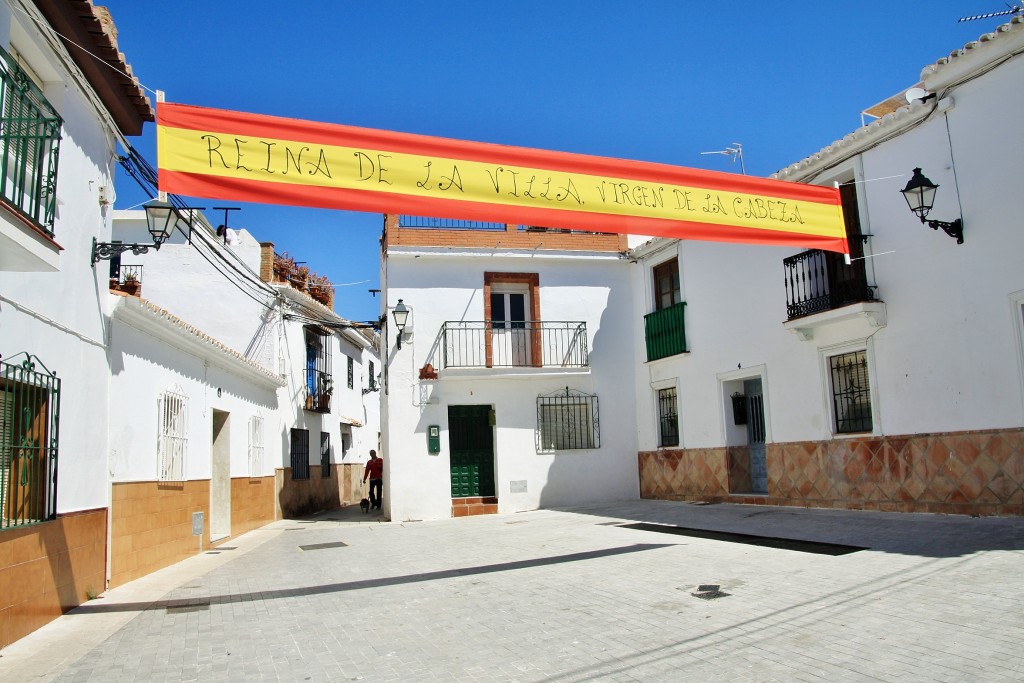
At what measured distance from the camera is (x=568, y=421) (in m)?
16.5

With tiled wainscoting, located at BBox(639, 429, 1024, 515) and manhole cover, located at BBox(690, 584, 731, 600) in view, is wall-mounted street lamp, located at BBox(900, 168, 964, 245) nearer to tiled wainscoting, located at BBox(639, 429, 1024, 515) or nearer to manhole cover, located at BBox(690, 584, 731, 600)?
tiled wainscoting, located at BBox(639, 429, 1024, 515)

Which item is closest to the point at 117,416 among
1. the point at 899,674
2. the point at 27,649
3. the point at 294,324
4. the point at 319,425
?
the point at 27,649

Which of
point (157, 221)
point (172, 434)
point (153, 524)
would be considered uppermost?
point (157, 221)

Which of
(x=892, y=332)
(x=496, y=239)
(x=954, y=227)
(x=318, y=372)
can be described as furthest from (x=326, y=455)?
(x=954, y=227)

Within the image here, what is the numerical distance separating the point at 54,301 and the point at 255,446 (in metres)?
8.65

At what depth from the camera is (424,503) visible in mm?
15539

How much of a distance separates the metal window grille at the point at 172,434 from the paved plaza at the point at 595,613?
125cm

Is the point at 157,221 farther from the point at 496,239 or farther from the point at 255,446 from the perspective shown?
the point at 496,239

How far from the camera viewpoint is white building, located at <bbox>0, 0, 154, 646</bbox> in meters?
5.58

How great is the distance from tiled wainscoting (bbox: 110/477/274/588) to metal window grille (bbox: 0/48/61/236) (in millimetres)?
3417

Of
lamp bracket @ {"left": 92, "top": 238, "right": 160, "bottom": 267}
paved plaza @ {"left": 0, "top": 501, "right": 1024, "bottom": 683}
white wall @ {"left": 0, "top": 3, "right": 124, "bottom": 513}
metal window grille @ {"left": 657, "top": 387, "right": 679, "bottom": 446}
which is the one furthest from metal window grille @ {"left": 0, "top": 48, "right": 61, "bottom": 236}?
metal window grille @ {"left": 657, "top": 387, "right": 679, "bottom": 446}

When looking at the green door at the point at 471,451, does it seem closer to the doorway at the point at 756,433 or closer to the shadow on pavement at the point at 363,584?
the doorway at the point at 756,433

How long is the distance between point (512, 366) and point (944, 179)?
8.95m

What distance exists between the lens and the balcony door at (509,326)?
16672mm
